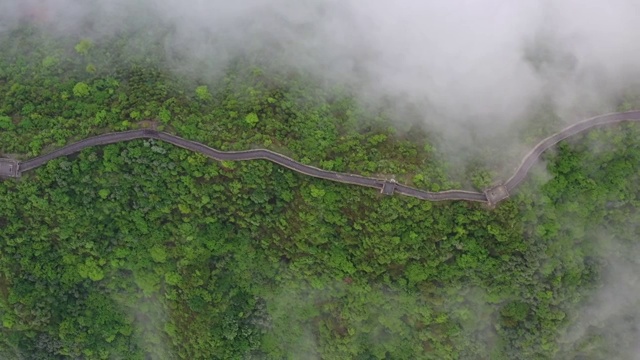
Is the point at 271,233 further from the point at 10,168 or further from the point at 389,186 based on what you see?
the point at 10,168

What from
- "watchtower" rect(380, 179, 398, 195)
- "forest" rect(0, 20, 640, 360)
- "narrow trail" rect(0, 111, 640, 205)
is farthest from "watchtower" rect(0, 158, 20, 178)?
"watchtower" rect(380, 179, 398, 195)

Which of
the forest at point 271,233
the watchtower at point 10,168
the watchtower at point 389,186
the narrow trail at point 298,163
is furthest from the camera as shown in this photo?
the forest at point 271,233

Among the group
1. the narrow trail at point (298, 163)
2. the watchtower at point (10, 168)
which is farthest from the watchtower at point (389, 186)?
the watchtower at point (10, 168)

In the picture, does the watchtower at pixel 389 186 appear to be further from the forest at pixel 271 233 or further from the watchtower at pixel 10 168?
the watchtower at pixel 10 168

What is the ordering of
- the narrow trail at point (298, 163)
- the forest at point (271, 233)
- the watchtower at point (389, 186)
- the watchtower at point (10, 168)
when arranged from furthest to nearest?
1. the forest at point (271, 233)
2. the watchtower at point (10, 168)
3. the narrow trail at point (298, 163)
4. the watchtower at point (389, 186)

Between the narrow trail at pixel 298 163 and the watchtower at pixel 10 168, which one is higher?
the narrow trail at pixel 298 163

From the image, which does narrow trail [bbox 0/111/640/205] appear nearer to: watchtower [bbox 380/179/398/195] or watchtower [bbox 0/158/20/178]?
watchtower [bbox 0/158/20/178]

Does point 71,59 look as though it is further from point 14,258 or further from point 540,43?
point 540,43
